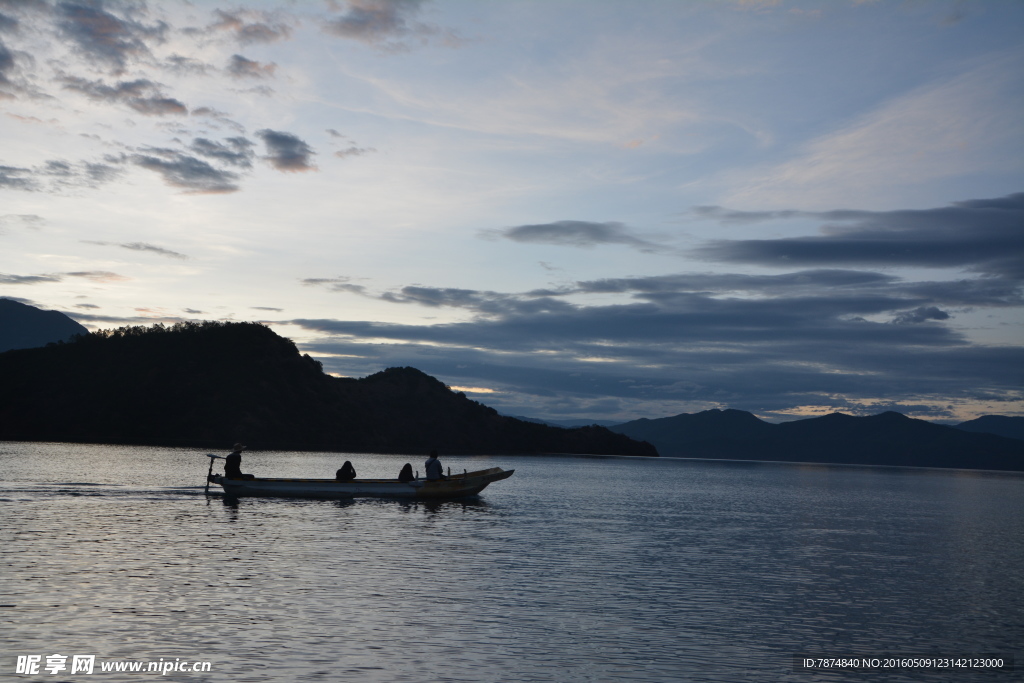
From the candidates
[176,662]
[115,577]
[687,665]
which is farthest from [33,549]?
[687,665]

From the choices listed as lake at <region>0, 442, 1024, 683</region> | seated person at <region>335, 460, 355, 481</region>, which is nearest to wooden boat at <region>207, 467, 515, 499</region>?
seated person at <region>335, 460, 355, 481</region>

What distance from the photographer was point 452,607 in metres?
23.1

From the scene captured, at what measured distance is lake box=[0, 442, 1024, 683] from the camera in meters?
17.7

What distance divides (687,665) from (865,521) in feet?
182

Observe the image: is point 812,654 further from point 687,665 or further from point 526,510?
point 526,510

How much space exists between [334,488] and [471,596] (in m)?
33.5

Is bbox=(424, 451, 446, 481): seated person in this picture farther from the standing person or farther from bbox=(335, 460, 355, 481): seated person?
bbox=(335, 460, 355, 481): seated person

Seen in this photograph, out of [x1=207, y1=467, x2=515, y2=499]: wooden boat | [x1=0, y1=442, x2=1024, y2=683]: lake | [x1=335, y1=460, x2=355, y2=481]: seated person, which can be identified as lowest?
[x1=0, y1=442, x2=1024, y2=683]: lake

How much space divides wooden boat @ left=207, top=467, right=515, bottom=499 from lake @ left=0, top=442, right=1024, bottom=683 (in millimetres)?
3652

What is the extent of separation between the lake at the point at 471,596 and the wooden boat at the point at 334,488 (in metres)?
3.65

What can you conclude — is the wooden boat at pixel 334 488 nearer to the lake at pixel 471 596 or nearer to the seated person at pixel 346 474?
the seated person at pixel 346 474

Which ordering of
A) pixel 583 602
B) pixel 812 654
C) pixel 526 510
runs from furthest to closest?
pixel 526 510 < pixel 583 602 < pixel 812 654

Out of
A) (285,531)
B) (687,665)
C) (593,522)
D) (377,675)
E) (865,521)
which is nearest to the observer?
(377,675)

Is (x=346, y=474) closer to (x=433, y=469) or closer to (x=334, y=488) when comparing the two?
(x=334, y=488)
